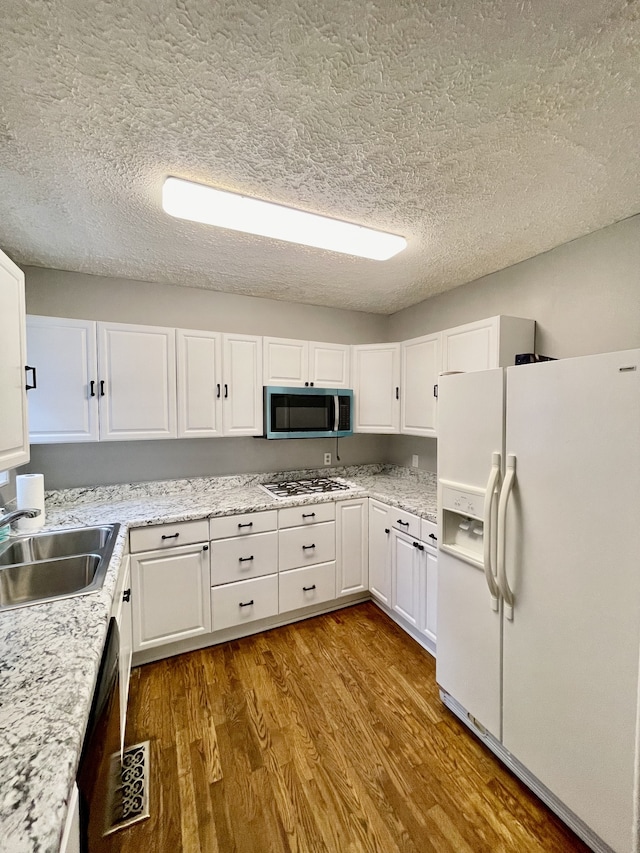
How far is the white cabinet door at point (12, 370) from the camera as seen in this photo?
134 cm

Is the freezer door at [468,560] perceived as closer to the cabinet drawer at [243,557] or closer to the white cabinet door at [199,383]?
the cabinet drawer at [243,557]

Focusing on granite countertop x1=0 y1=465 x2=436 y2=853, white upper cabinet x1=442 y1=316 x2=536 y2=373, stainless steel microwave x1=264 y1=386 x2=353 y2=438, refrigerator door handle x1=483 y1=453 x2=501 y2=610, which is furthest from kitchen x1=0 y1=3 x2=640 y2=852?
granite countertop x1=0 y1=465 x2=436 y2=853

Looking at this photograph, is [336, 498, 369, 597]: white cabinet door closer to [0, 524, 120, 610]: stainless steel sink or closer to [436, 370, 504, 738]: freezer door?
[436, 370, 504, 738]: freezer door

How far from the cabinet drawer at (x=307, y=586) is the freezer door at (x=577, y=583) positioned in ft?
4.48

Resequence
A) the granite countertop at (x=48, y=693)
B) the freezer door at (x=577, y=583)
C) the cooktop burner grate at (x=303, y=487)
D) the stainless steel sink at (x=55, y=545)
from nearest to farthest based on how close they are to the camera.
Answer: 1. the granite countertop at (x=48, y=693)
2. the freezer door at (x=577, y=583)
3. the stainless steel sink at (x=55, y=545)
4. the cooktop burner grate at (x=303, y=487)

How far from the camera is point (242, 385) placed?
2.71m

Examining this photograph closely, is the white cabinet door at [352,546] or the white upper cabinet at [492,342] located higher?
the white upper cabinet at [492,342]

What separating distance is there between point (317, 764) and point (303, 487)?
1.67 meters

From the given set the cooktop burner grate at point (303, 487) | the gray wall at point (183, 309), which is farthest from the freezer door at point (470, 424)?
the gray wall at point (183, 309)

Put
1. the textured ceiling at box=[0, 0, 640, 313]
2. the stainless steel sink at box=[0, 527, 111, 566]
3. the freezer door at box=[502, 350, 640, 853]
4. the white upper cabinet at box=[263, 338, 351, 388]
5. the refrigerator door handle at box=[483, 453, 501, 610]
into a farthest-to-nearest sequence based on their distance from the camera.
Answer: the white upper cabinet at box=[263, 338, 351, 388] → the stainless steel sink at box=[0, 527, 111, 566] → the refrigerator door handle at box=[483, 453, 501, 610] → the freezer door at box=[502, 350, 640, 853] → the textured ceiling at box=[0, 0, 640, 313]

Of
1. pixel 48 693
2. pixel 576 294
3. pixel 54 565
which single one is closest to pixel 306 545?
pixel 54 565

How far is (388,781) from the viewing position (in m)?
1.48

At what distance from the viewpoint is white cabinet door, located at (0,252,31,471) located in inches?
52.9

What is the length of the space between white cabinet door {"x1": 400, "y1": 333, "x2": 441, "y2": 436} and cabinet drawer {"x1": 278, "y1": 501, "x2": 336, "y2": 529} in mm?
928
